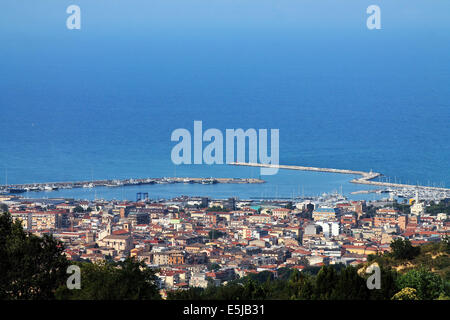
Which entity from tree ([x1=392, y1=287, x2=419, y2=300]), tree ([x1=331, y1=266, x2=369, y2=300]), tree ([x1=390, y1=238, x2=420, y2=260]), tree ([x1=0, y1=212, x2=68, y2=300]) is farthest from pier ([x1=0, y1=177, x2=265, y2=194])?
tree ([x1=331, y1=266, x2=369, y2=300])

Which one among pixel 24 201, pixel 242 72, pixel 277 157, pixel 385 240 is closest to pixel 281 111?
pixel 277 157

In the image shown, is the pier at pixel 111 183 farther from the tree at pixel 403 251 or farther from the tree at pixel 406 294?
the tree at pixel 406 294

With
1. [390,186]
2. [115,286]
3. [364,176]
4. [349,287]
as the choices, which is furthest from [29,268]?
[364,176]

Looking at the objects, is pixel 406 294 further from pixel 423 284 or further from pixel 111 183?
pixel 111 183

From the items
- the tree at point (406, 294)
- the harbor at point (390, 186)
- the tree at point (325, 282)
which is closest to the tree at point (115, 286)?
the tree at point (325, 282)

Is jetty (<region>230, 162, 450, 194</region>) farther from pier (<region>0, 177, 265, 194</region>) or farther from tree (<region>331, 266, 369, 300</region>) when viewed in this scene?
tree (<region>331, 266, 369, 300</region>)
